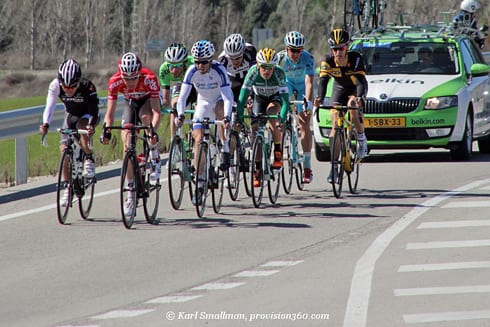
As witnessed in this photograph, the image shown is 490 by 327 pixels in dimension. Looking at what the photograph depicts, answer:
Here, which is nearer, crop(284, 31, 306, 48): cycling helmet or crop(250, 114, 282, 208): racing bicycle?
crop(250, 114, 282, 208): racing bicycle

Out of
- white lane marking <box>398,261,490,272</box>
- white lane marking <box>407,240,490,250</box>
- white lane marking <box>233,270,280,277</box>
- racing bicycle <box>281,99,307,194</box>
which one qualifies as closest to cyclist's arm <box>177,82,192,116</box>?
racing bicycle <box>281,99,307,194</box>

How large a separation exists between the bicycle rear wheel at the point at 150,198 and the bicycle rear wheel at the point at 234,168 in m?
1.23

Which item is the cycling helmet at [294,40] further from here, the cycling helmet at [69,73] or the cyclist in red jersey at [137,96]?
the cycling helmet at [69,73]

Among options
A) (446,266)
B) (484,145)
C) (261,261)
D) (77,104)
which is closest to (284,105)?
(77,104)

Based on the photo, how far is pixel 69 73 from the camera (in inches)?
519

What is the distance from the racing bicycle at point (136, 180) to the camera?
12.6 m

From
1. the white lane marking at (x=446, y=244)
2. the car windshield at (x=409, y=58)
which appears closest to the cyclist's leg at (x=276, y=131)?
the white lane marking at (x=446, y=244)

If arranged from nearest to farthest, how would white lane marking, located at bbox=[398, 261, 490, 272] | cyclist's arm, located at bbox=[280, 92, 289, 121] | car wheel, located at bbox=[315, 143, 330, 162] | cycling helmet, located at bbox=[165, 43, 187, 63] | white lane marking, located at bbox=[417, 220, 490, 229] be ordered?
1. white lane marking, located at bbox=[398, 261, 490, 272]
2. white lane marking, located at bbox=[417, 220, 490, 229]
3. cyclist's arm, located at bbox=[280, 92, 289, 121]
4. cycling helmet, located at bbox=[165, 43, 187, 63]
5. car wheel, located at bbox=[315, 143, 330, 162]

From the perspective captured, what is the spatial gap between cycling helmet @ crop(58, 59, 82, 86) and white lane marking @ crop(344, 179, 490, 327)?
3.56m

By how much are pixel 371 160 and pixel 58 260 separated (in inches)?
363

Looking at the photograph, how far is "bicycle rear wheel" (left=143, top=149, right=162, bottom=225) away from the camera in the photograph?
42.5 ft

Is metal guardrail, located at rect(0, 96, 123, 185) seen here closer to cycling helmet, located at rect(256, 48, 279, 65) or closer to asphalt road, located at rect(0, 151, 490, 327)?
asphalt road, located at rect(0, 151, 490, 327)

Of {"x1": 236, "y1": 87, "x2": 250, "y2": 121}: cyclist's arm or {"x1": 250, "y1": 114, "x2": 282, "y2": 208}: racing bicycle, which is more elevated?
{"x1": 236, "y1": 87, "x2": 250, "y2": 121}: cyclist's arm

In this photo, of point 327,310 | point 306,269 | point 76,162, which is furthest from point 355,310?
point 76,162
